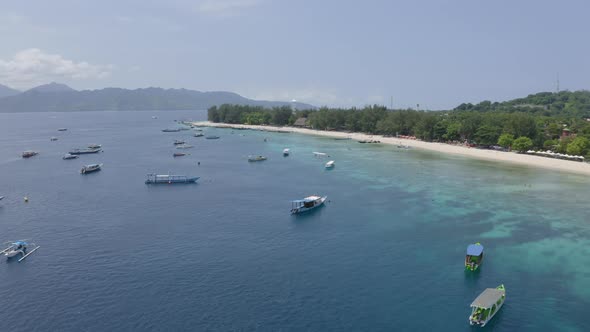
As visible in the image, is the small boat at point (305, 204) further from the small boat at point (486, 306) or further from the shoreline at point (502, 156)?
the shoreline at point (502, 156)

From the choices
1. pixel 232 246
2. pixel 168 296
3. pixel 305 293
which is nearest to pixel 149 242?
pixel 232 246

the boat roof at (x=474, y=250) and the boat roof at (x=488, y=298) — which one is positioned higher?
the boat roof at (x=474, y=250)

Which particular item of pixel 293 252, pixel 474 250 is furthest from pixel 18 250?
pixel 474 250

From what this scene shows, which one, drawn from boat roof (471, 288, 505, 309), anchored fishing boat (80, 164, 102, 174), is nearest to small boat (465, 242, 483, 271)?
boat roof (471, 288, 505, 309)

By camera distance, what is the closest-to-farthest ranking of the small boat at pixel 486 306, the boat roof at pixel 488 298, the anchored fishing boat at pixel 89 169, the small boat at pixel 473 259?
1. the small boat at pixel 486 306
2. the boat roof at pixel 488 298
3. the small boat at pixel 473 259
4. the anchored fishing boat at pixel 89 169

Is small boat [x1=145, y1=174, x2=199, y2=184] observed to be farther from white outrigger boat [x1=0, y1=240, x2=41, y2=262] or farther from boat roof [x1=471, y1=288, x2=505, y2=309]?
boat roof [x1=471, y1=288, x2=505, y2=309]

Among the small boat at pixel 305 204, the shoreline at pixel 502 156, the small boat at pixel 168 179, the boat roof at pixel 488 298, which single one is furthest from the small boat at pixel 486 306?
the shoreline at pixel 502 156

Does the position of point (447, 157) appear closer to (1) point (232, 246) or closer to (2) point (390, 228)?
(2) point (390, 228)

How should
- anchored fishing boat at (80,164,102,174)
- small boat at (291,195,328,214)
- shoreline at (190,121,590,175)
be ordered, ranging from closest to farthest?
small boat at (291,195,328,214) < anchored fishing boat at (80,164,102,174) < shoreline at (190,121,590,175)
